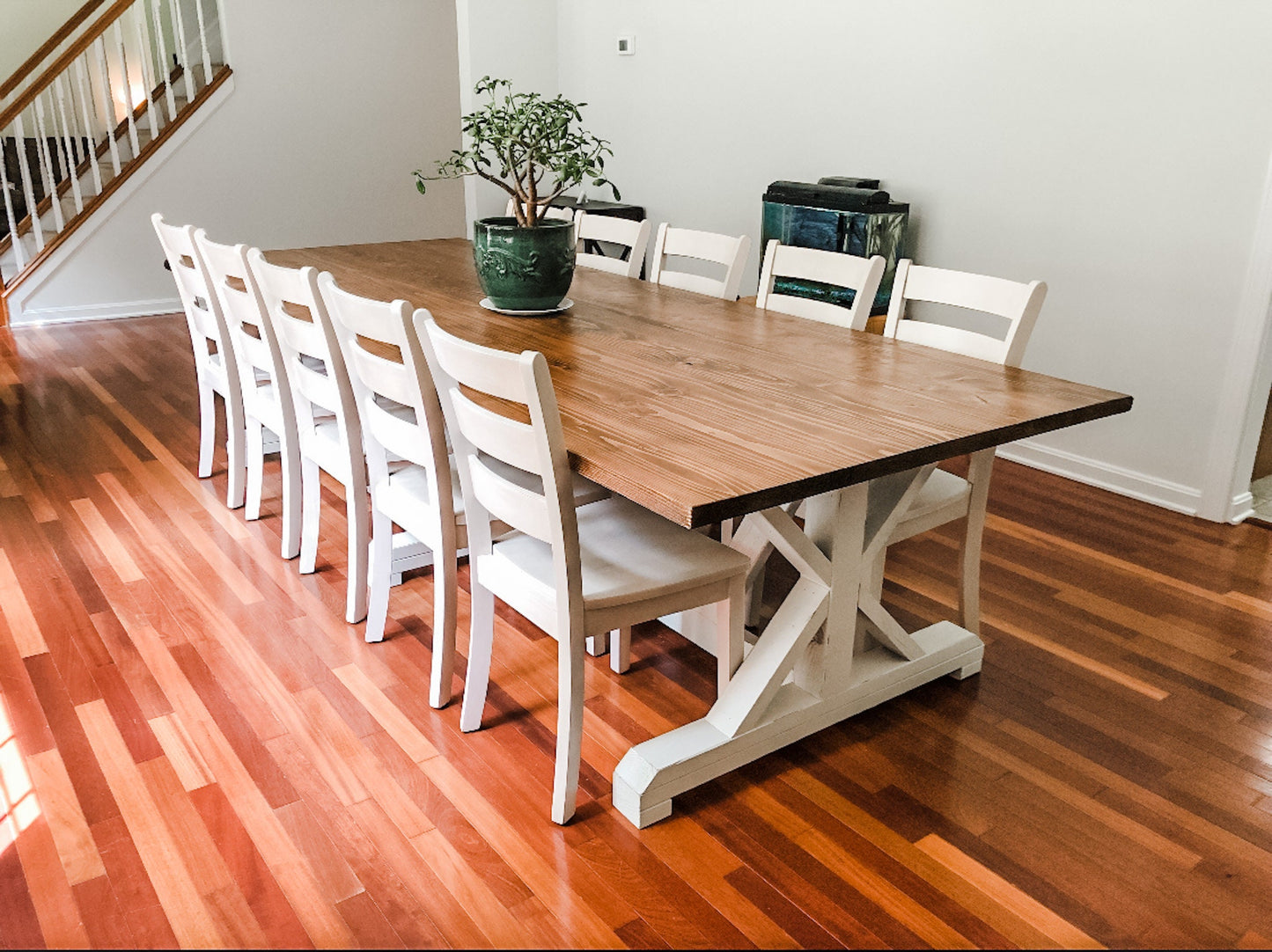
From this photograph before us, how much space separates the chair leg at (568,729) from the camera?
72.8 inches

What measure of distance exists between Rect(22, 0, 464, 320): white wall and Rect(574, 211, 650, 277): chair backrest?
398 centimetres

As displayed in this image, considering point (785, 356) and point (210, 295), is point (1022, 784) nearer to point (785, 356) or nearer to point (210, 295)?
point (785, 356)

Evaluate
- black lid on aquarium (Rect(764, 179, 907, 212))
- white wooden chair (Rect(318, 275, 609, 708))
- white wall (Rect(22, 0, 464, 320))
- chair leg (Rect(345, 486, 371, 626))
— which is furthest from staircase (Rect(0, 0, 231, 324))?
white wooden chair (Rect(318, 275, 609, 708))

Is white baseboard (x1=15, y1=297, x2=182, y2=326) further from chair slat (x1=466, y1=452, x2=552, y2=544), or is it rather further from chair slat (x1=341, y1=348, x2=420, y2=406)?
chair slat (x1=466, y1=452, x2=552, y2=544)

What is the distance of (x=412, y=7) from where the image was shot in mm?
7141

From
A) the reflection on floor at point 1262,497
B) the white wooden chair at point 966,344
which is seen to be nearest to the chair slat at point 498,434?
the white wooden chair at point 966,344

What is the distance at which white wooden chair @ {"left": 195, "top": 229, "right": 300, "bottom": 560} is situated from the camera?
9.12ft

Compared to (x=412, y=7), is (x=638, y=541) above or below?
below

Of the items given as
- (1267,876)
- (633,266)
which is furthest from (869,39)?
(1267,876)

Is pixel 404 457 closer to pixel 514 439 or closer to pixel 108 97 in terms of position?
pixel 514 439

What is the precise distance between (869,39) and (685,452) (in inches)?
124

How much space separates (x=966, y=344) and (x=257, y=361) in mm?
1910

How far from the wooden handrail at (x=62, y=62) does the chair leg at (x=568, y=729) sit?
5.50 metres

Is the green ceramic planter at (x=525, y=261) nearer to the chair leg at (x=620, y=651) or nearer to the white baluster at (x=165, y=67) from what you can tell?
the chair leg at (x=620, y=651)
